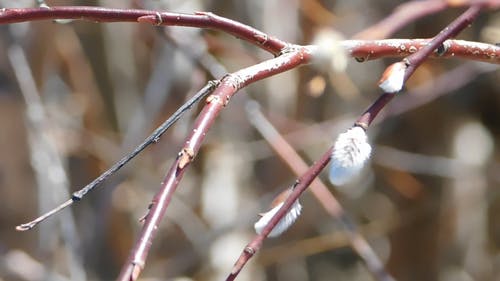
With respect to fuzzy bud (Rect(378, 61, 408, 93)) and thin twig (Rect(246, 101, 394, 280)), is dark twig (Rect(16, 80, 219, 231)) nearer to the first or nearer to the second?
fuzzy bud (Rect(378, 61, 408, 93))

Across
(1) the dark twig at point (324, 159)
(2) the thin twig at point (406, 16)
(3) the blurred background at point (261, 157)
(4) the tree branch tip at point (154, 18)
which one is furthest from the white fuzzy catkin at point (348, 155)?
(3) the blurred background at point (261, 157)

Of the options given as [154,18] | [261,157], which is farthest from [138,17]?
[261,157]

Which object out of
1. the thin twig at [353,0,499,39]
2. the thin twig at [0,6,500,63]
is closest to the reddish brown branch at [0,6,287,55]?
the thin twig at [0,6,500,63]

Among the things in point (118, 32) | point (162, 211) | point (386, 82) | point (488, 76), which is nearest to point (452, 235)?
point (488, 76)

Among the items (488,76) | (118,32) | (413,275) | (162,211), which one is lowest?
(162,211)

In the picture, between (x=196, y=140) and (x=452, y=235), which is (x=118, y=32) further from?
(x=196, y=140)
